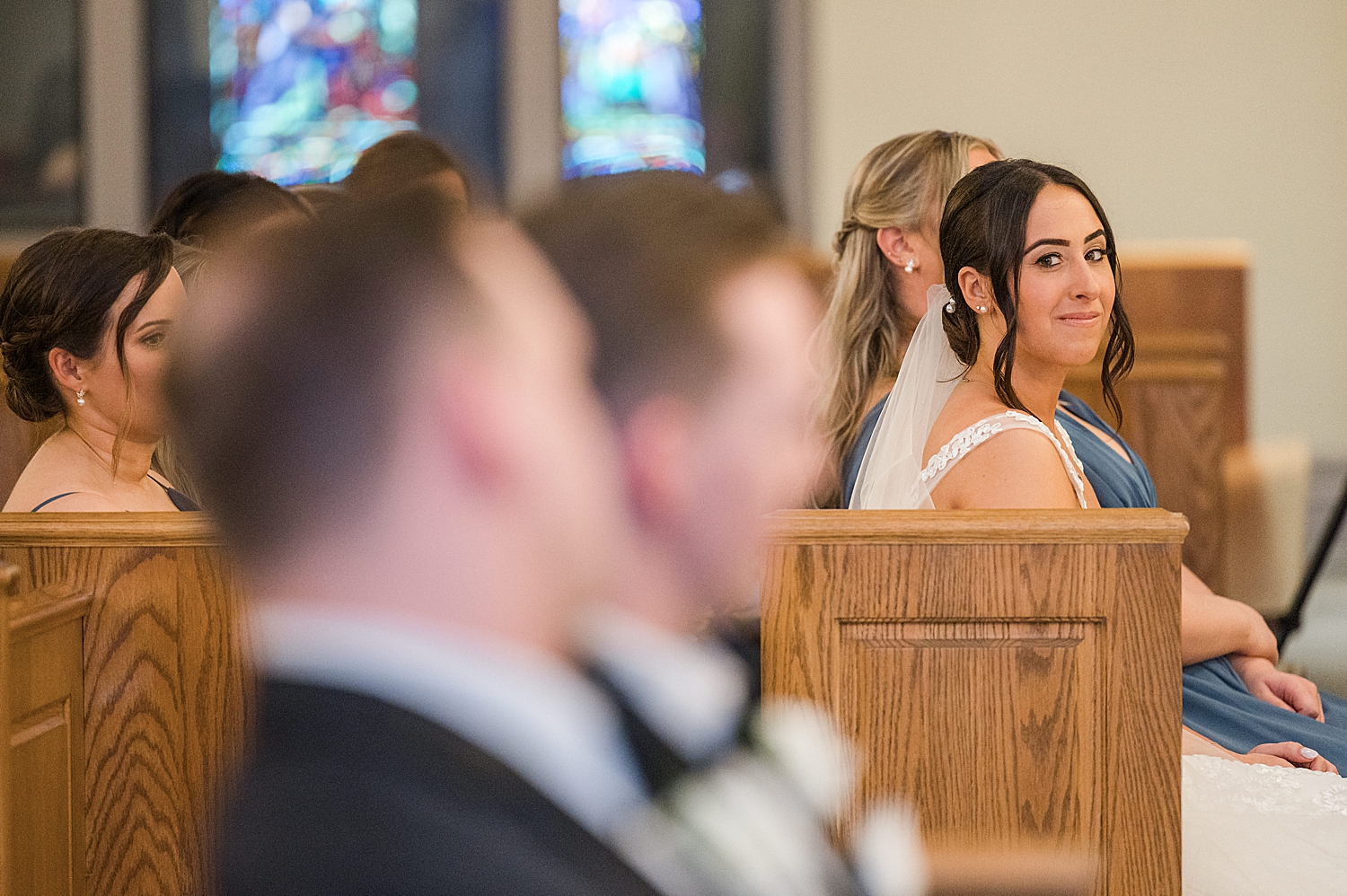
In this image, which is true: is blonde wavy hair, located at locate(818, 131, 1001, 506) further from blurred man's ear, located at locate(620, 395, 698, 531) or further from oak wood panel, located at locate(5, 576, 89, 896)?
blurred man's ear, located at locate(620, 395, 698, 531)

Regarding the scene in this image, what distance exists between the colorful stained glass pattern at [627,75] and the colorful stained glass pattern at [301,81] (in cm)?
83

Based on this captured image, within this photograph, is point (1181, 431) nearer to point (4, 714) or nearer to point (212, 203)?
point (212, 203)

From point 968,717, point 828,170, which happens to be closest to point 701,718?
point 968,717

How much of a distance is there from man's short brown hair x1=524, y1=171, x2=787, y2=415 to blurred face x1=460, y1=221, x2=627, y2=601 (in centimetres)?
2

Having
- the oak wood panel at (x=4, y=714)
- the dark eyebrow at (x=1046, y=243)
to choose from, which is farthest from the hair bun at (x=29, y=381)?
the dark eyebrow at (x=1046, y=243)

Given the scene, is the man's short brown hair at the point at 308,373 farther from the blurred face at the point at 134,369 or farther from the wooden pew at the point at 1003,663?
the blurred face at the point at 134,369

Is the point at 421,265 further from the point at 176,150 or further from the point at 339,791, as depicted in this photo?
the point at 176,150

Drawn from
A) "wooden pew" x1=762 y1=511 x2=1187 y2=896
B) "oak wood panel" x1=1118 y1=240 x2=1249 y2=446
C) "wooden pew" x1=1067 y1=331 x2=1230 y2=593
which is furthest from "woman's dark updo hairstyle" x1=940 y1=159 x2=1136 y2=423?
"oak wood panel" x1=1118 y1=240 x2=1249 y2=446

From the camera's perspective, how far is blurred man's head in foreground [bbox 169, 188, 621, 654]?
0.77m

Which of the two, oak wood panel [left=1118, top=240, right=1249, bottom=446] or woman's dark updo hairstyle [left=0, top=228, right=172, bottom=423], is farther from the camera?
oak wood panel [left=1118, top=240, right=1249, bottom=446]

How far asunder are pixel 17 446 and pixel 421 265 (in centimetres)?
396

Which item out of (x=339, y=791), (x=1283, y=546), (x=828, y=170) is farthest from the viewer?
(x=828, y=170)

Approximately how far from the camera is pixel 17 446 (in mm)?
4242

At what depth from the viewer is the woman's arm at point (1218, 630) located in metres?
2.47
